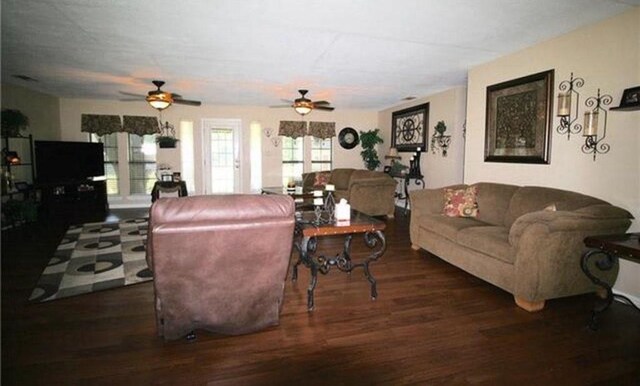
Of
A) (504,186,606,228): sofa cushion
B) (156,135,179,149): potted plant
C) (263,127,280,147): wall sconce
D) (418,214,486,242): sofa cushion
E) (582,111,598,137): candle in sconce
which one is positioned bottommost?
(418,214,486,242): sofa cushion

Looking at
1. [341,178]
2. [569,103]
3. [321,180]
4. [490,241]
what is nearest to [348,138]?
[341,178]

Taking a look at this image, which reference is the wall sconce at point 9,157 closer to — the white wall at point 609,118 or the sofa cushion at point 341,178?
the sofa cushion at point 341,178

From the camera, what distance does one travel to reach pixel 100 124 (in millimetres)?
7172

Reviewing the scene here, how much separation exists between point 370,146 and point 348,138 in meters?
0.66

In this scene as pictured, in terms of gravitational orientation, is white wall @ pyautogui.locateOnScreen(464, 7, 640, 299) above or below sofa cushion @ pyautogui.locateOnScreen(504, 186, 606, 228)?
above

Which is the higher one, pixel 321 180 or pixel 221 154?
pixel 221 154

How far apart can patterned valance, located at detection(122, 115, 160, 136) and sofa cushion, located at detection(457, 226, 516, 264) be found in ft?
22.2

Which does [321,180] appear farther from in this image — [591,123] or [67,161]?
[591,123]

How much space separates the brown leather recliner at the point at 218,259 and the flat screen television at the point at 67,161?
5.27 m

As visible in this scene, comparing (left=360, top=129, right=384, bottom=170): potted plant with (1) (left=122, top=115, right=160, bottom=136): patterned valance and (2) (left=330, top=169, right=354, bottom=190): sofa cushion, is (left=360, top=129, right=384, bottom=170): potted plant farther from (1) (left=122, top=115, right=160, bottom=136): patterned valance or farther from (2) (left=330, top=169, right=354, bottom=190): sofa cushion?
(1) (left=122, top=115, right=160, bottom=136): patterned valance

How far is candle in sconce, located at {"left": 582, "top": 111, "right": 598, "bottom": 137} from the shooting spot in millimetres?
2967

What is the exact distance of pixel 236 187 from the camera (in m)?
8.23

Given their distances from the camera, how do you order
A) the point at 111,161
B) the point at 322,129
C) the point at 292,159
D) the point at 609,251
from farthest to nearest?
Answer: the point at 292,159 → the point at 322,129 → the point at 111,161 → the point at 609,251

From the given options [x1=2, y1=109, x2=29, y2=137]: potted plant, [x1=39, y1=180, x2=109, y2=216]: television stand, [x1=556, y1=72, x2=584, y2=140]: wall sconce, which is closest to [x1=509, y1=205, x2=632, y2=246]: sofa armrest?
[x1=556, y1=72, x2=584, y2=140]: wall sconce
